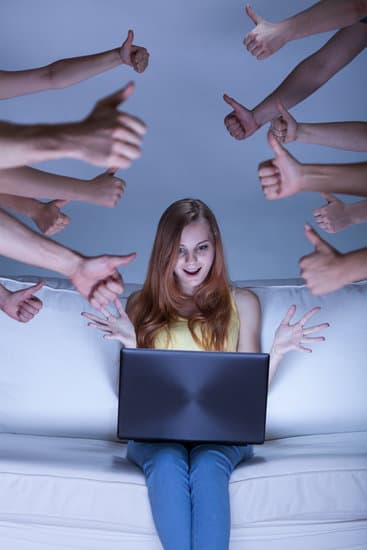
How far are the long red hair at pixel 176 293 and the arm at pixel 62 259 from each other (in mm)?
821

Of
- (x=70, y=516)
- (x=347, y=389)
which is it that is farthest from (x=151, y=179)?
(x=70, y=516)

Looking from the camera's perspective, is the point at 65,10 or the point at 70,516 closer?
the point at 70,516

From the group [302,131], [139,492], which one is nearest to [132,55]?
[302,131]

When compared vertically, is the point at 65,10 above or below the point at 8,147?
above

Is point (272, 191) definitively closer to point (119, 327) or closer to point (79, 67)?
point (79, 67)

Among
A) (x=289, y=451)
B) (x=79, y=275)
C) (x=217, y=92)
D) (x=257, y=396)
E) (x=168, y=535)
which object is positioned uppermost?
(x=217, y=92)

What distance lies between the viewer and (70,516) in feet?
7.12

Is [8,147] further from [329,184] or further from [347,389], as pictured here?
[347,389]

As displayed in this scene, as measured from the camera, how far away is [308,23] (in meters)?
1.84

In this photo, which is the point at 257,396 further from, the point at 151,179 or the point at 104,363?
the point at 151,179

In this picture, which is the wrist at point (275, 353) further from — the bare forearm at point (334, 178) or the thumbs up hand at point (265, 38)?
the thumbs up hand at point (265, 38)

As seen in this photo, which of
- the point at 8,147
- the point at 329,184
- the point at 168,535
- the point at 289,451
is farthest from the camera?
the point at 289,451

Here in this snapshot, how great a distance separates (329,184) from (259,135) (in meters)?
1.31

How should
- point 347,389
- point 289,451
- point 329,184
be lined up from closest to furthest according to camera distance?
point 329,184, point 289,451, point 347,389
